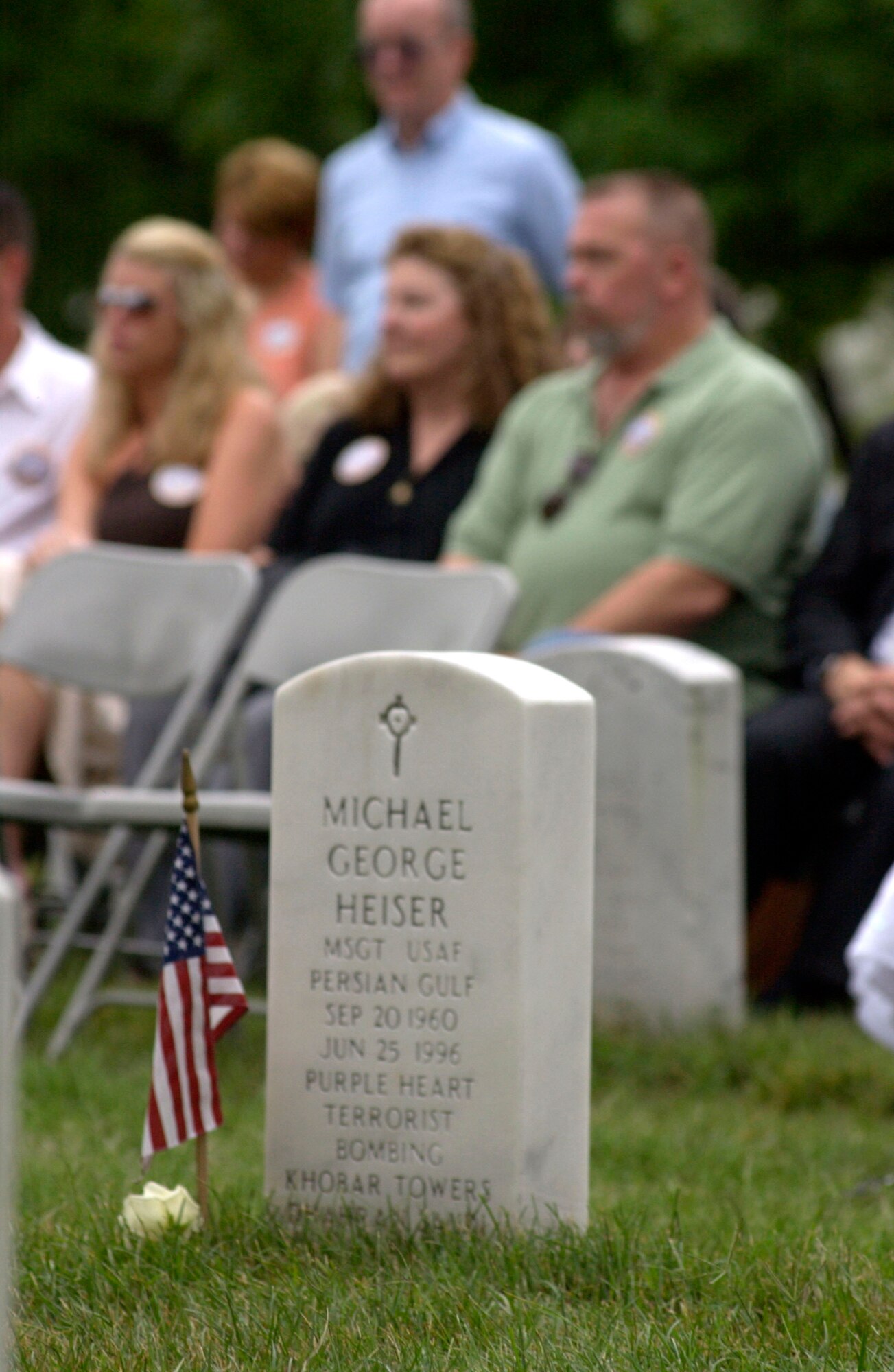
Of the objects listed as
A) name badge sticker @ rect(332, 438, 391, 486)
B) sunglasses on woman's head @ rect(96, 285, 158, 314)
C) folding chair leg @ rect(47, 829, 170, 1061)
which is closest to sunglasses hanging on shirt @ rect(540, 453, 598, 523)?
name badge sticker @ rect(332, 438, 391, 486)

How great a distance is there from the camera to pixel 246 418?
26.1ft

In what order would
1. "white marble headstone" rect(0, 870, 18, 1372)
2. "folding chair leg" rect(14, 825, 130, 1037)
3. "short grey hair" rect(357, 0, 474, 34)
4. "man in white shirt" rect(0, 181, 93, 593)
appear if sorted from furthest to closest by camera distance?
"short grey hair" rect(357, 0, 474, 34), "man in white shirt" rect(0, 181, 93, 593), "folding chair leg" rect(14, 825, 130, 1037), "white marble headstone" rect(0, 870, 18, 1372)

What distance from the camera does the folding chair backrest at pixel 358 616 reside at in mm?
6234

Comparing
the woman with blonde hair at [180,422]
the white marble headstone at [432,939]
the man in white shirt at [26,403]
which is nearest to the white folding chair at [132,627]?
the woman with blonde hair at [180,422]

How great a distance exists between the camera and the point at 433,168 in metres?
9.09

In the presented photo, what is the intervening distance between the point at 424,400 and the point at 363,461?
0.92 ft

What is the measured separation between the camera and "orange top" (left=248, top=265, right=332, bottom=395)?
9922 millimetres

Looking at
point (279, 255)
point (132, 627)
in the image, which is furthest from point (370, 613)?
point (279, 255)

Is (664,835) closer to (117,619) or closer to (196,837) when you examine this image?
(117,619)

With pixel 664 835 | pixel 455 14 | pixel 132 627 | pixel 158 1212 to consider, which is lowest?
pixel 664 835

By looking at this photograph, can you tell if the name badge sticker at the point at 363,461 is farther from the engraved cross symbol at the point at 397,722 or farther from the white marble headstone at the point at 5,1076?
the white marble headstone at the point at 5,1076

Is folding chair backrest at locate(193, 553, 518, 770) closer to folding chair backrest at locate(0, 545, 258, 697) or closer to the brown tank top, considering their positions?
folding chair backrest at locate(0, 545, 258, 697)

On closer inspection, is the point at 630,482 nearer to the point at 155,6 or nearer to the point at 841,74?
the point at 841,74

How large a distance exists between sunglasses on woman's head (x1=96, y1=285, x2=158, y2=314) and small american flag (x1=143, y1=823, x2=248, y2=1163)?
179 inches
